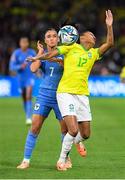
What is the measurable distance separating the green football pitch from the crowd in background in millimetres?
11134

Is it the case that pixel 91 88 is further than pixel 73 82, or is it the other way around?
pixel 91 88

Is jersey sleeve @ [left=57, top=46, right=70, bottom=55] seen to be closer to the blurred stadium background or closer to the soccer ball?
the soccer ball

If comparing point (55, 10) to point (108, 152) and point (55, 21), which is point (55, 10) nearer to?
point (55, 21)

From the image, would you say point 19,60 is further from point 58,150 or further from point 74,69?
point 74,69

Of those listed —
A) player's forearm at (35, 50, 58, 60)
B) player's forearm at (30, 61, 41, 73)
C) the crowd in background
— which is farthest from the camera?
the crowd in background

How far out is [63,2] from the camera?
36.9 metres

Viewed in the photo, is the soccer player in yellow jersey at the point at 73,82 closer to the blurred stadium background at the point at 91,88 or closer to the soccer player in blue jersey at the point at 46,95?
the soccer player in blue jersey at the point at 46,95

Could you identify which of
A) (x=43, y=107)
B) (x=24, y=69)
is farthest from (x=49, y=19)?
(x=43, y=107)

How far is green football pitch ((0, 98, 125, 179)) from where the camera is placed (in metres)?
10.6

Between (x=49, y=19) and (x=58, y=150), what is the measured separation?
76.6 ft

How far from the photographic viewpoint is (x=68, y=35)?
36.3ft

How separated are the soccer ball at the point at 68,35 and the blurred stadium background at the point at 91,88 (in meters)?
0.98

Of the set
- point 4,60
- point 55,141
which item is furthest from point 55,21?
point 55,141

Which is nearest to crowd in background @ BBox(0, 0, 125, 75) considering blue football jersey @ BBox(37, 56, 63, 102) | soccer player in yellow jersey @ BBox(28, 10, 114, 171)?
blue football jersey @ BBox(37, 56, 63, 102)
